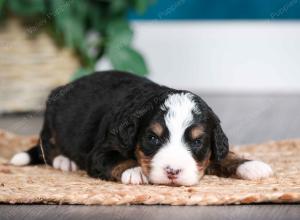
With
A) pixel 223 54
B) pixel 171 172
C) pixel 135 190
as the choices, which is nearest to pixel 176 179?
pixel 171 172

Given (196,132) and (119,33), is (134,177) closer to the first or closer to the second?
(196,132)

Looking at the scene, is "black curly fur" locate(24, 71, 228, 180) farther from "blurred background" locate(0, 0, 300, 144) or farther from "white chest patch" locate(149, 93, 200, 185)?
"blurred background" locate(0, 0, 300, 144)

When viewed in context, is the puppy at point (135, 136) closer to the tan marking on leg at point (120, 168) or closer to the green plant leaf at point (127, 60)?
the tan marking on leg at point (120, 168)

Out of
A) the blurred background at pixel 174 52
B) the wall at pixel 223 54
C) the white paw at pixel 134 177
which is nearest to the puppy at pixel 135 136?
the white paw at pixel 134 177

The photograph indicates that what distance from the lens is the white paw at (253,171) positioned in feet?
15.1

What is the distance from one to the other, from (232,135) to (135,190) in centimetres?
303

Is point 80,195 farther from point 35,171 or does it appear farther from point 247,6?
point 247,6

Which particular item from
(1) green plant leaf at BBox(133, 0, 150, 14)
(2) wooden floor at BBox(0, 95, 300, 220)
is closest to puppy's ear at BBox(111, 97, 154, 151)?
(2) wooden floor at BBox(0, 95, 300, 220)

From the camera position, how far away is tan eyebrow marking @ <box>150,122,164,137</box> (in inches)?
169

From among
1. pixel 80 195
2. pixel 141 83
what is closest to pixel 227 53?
pixel 141 83

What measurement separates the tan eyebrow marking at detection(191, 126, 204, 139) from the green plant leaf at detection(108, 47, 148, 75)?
13.0 ft

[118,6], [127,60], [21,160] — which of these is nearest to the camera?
[21,160]

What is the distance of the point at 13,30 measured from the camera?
27.7ft

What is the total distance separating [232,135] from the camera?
7039mm
